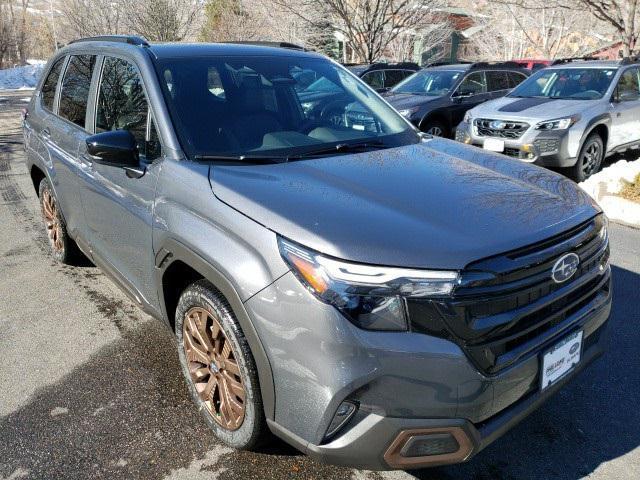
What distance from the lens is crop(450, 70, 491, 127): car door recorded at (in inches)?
432

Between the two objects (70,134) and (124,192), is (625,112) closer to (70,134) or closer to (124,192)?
(70,134)

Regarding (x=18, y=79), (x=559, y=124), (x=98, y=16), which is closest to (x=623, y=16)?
(x=559, y=124)

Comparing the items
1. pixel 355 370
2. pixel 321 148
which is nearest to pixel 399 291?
pixel 355 370

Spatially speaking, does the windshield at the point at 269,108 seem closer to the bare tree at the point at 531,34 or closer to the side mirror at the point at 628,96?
the side mirror at the point at 628,96

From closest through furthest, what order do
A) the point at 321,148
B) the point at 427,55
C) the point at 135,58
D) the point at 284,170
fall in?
the point at 284,170, the point at 321,148, the point at 135,58, the point at 427,55

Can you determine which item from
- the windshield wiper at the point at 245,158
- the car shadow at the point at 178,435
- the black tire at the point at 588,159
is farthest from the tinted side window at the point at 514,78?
the windshield wiper at the point at 245,158

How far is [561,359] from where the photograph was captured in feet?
7.65

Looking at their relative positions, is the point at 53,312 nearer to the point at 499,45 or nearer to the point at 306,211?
the point at 306,211

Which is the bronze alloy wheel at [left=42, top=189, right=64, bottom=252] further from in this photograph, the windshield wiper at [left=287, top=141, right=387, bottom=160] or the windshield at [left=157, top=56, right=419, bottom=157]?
the windshield wiper at [left=287, top=141, right=387, bottom=160]

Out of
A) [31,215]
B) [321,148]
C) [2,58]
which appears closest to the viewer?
[321,148]

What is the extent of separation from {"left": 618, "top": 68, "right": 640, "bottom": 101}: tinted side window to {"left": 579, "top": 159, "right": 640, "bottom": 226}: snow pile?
1.96 m

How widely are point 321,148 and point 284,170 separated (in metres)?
0.42

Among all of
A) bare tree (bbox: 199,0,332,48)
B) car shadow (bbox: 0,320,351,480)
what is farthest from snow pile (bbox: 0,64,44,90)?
car shadow (bbox: 0,320,351,480)

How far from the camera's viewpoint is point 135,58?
3203mm
